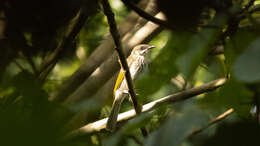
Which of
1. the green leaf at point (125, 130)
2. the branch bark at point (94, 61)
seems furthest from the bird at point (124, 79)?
the green leaf at point (125, 130)

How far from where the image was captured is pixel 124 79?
12.8 ft

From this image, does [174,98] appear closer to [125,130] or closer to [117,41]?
[117,41]

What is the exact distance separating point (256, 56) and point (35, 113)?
0.62m

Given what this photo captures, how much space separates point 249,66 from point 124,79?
10.1 feet

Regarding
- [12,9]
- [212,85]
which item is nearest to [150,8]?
[212,85]

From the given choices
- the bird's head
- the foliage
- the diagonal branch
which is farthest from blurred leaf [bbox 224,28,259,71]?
the bird's head

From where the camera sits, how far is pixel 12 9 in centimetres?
321

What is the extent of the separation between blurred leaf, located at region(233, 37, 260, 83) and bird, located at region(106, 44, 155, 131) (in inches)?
78.3

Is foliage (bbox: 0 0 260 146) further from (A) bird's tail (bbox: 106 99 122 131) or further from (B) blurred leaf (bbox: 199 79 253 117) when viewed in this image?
(A) bird's tail (bbox: 106 99 122 131)

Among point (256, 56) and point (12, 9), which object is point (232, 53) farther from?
point (12, 9)

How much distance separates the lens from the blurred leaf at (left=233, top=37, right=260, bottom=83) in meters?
0.83

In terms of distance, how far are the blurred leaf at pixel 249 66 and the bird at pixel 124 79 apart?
78.3 inches

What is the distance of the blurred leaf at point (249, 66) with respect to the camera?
2.74 feet

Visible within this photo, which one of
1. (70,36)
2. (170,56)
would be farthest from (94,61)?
(170,56)
